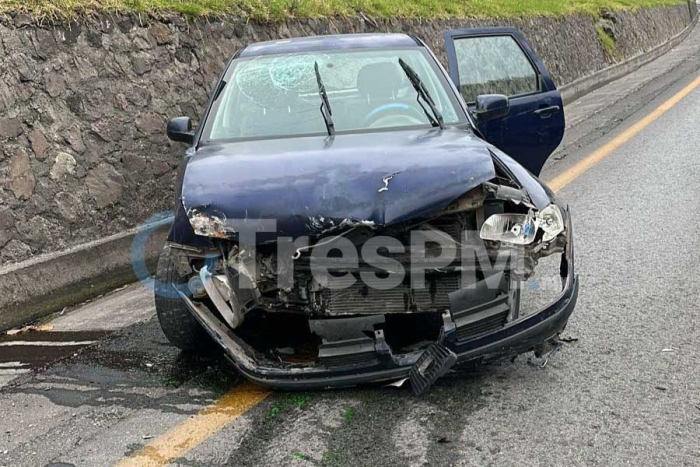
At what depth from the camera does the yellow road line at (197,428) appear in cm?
346

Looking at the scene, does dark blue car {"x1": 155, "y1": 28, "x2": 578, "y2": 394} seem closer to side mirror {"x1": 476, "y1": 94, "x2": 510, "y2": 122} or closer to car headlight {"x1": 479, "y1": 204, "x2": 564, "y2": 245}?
car headlight {"x1": 479, "y1": 204, "x2": 564, "y2": 245}

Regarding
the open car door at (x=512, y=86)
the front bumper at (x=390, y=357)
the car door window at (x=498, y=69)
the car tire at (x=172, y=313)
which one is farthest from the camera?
the car door window at (x=498, y=69)

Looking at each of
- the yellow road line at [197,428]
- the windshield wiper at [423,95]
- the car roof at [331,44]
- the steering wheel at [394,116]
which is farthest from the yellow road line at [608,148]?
the yellow road line at [197,428]

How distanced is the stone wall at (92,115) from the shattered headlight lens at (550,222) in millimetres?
3692

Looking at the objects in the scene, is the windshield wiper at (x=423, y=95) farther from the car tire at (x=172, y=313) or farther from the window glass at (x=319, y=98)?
the car tire at (x=172, y=313)

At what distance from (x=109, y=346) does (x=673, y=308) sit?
10.4 feet

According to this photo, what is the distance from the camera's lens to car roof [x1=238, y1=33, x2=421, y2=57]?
575cm

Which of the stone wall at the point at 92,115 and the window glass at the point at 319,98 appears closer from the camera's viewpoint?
the window glass at the point at 319,98

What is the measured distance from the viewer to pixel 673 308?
495cm

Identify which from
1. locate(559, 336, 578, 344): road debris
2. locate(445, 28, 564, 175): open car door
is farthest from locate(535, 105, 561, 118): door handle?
locate(559, 336, 578, 344): road debris

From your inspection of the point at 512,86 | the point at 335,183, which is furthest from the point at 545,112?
the point at 335,183

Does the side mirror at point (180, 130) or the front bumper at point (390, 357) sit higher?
the side mirror at point (180, 130)

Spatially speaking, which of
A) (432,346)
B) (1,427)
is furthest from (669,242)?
(1,427)

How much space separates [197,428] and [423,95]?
2.50m
